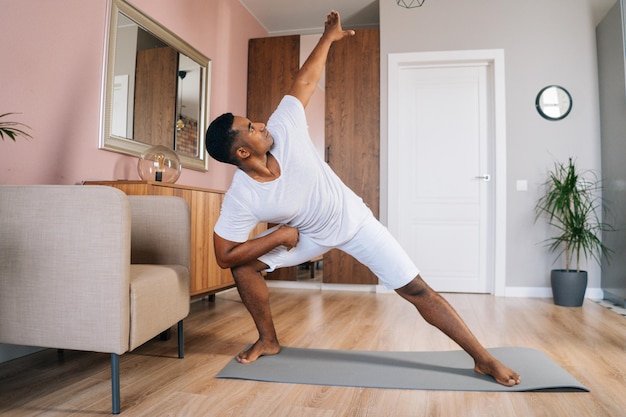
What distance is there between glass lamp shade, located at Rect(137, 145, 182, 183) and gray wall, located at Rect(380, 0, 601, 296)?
A: 285 cm

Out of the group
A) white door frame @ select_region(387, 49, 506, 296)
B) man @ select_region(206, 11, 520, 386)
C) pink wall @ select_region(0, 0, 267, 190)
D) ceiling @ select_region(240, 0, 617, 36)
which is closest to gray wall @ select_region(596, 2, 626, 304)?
white door frame @ select_region(387, 49, 506, 296)

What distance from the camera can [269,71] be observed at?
15.6ft

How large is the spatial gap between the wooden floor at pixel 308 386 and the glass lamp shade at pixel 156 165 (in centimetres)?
92

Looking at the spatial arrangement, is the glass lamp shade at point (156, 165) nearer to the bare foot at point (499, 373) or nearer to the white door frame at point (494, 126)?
the bare foot at point (499, 373)

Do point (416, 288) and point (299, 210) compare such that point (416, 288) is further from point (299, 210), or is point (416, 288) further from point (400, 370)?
point (299, 210)

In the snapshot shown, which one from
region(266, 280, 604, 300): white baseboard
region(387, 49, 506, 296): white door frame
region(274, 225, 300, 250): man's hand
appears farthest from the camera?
region(387, 49, 506, 296): white door frame

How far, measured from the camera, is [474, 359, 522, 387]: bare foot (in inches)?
69.1

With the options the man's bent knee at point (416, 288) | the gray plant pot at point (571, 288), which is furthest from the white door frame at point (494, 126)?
the man's bent knee at point (416, 288)

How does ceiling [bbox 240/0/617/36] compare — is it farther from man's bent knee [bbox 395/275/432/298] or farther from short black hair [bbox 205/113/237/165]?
man's bent knee [bbox 395/275/432/298]

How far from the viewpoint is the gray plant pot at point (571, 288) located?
11.9 ft

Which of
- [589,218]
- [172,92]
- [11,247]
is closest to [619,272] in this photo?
[589,218]

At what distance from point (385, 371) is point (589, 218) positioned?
2.98m

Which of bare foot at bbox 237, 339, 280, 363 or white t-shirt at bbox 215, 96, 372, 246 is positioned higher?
white t-shirt at bbox 215, 96, 372, 246

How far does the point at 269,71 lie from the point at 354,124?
1.08 meters
